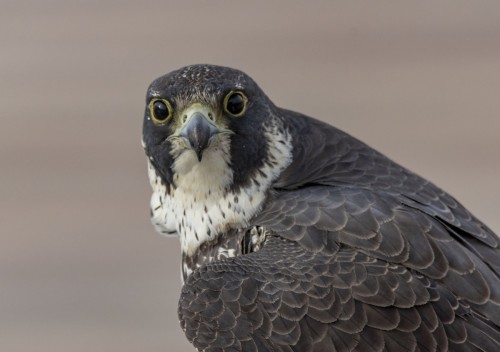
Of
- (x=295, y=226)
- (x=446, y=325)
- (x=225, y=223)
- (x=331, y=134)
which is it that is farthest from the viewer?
(x=331, y=134)

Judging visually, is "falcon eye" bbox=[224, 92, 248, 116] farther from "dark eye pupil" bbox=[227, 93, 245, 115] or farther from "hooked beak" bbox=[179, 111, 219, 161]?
"hooked beak" bbox=[179, 111, 219, 161]

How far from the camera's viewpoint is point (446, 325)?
3559mm

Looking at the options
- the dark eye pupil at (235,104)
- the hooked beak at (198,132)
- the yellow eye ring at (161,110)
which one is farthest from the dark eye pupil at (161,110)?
the dark eye pupil at (235,104)

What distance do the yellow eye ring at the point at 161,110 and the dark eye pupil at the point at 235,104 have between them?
0.72 feet

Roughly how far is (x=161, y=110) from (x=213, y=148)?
244mm

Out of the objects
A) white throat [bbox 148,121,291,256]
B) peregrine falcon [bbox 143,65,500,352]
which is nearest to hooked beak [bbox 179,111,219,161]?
peregrine falcon [bbox 143,65,500,352]


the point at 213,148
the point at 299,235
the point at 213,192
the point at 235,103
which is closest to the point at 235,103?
the point at 235,103

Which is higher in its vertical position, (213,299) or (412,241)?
(412,241)

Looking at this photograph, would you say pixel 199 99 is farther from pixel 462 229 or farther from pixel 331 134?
pixel 462 229

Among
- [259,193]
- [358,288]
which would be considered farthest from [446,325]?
[259,193]

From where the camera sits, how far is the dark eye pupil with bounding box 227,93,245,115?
162 inches

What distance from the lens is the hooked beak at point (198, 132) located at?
154 inches

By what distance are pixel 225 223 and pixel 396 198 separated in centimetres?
65

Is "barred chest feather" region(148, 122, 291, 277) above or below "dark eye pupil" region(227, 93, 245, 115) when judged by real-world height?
below
